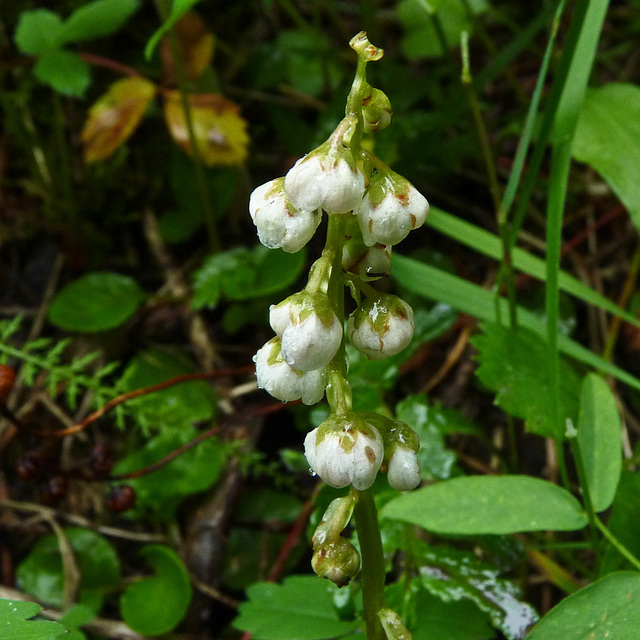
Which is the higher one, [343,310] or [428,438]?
[343,310]

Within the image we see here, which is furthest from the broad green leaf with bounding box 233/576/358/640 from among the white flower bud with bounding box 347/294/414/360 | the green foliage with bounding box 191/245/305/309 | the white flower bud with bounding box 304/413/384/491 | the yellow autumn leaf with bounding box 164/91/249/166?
the yellow autumn leaf with bounding box 164/91/249/166

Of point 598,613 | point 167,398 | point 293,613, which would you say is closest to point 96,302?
point 167,398

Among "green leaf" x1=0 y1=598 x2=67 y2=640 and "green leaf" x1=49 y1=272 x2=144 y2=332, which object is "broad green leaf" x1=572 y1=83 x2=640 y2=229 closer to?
"green leaf" x1=49 y1=272 x2=144 y2=332

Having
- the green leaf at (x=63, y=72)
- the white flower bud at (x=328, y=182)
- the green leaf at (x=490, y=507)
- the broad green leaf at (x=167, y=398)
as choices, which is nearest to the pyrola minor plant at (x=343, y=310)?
the white flower bud at (x=328, y=182)

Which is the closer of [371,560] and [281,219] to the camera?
[281,219]

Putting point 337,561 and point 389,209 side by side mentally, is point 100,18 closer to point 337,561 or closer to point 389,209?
point 389,209

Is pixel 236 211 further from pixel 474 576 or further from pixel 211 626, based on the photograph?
pixel 474 576

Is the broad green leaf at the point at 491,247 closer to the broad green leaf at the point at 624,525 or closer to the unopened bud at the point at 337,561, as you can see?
the broad green leaf at the point at 624,525
